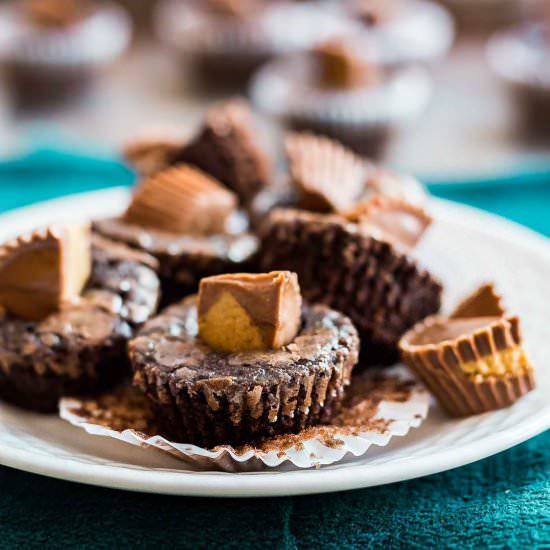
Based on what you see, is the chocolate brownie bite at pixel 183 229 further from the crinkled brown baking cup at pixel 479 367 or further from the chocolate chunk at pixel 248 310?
the crinkled brown baking cup at pixel 479 367

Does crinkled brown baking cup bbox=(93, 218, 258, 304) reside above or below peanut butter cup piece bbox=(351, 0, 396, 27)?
above


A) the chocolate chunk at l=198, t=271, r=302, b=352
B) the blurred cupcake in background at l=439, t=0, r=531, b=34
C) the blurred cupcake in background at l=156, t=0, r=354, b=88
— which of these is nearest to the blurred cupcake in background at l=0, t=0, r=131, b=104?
the blurred cupcake in background at l=156, t=0, r=354, b=88

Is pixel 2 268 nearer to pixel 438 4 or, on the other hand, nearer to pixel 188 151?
pixel 188 151

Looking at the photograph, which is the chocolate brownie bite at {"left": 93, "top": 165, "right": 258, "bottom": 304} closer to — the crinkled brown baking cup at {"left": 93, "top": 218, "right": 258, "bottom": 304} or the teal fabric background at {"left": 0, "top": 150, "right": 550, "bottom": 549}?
the crinkled brown baking cup at {"left": 93, "top": 218, "right": 258, "bottom": 304}

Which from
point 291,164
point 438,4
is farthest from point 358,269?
point 438,4

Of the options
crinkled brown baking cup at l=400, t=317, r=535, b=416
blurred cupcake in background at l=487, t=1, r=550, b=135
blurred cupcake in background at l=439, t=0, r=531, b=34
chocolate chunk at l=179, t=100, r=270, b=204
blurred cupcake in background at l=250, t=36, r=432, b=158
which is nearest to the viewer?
crinkled brown baking cup at l=400, t=317, r=535, b=416

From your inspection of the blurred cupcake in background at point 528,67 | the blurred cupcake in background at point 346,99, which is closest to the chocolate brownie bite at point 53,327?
the blurred cupcake in background at point 346,99
